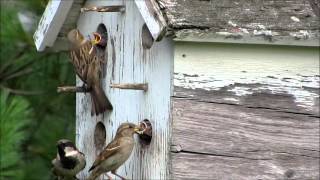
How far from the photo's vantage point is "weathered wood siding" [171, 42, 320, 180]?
9.65 ft

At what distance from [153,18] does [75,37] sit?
2.60 feet

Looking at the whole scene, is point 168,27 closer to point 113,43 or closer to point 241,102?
point 241,102

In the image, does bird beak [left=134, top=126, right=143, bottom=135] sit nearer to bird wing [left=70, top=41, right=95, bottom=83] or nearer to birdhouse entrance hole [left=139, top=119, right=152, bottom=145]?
birdhouse entrance hole [left=139, top=119, right=152, bottom=145]

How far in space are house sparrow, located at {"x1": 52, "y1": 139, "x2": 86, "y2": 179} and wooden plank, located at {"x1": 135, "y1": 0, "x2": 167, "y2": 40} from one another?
0.77 meters

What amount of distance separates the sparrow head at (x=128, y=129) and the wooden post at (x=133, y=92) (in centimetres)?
5

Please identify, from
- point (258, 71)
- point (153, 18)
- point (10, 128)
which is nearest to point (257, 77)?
point (258, 71)

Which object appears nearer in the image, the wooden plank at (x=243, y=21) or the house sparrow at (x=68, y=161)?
the wooden plank at (x=243, y=21)

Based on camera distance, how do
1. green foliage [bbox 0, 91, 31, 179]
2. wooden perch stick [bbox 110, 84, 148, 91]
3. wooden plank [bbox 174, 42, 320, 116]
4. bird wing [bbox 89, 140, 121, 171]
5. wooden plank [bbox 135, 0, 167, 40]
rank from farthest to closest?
green foliage [bbox 0, 91, 31, 179], bird wing [bbox 89, 140, 121, 171], wooden perch stick [bbox 110, 84, 148, 91], wooden plank [bbox 174, 42, 320, 116], wooden plank [bbox 135, 0, 167, 40]

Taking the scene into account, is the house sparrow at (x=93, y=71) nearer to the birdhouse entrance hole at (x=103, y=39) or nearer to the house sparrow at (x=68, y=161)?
the birdhouse entrance hole at (x=103, y=39)

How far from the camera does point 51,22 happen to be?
3.63 metres

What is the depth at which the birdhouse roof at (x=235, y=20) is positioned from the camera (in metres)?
2.81

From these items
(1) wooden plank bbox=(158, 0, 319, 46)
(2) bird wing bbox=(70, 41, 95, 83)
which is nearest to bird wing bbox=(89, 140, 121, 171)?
(2) bird wing bbox=(70, 41, 95, 83)

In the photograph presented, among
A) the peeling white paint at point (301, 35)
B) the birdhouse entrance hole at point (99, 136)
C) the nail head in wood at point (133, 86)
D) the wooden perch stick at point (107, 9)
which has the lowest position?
the birdhouse entrance hole at point (99, 136)

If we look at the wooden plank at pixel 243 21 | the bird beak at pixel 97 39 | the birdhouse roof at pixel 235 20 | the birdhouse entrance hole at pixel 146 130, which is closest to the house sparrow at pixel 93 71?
the bird beak at pixel 97 39
